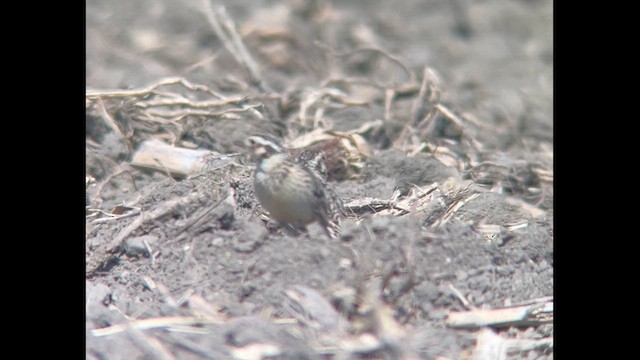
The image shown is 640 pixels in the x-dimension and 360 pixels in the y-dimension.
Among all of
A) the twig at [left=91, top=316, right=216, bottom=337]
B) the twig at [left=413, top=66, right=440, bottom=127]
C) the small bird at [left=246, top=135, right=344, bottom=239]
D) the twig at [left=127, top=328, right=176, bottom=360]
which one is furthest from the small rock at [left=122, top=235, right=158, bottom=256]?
the twig at [left=413, top=66, right=440, bottom=127]

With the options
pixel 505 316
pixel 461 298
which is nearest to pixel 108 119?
pixel 461 298

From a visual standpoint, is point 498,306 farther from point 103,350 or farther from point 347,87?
point 347,87

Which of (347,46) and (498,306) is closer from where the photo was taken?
(498,306)

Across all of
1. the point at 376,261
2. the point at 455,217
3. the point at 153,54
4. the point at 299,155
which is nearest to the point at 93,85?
the point at 153,54

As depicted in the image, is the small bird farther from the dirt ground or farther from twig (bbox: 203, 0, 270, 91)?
twig (bbox: 203, 0, 270, 91)

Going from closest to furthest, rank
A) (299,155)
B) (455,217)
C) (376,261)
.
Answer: (376,261) < (455,217) < (299,155)

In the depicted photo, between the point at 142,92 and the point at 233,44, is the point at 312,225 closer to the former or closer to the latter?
the point at 142,92

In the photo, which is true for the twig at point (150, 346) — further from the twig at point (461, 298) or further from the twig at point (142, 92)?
the twig at point (142, 92)
